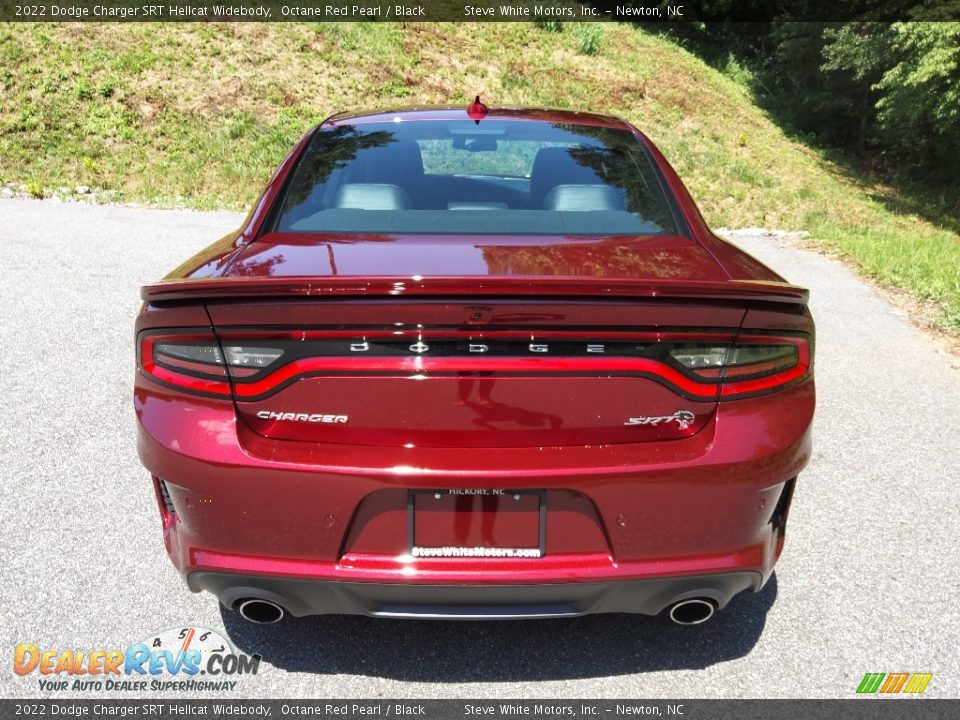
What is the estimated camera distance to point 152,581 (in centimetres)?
279

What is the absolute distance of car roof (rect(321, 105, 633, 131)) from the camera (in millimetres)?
3381

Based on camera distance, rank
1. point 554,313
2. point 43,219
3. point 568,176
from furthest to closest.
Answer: point 43,219, point 568,176, point 554,313

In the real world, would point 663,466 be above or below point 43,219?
above

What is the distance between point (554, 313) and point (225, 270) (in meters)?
0.94

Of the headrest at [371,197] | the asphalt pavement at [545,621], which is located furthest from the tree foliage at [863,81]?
the headrest at [371,197]

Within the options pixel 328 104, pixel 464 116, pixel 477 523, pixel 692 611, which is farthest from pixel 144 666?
pixel 328 104

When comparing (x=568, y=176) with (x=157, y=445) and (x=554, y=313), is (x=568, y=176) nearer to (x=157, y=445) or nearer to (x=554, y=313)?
(x=554, y=313)

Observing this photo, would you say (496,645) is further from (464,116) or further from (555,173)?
(464,116)

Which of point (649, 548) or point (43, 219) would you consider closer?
point (649, 548)

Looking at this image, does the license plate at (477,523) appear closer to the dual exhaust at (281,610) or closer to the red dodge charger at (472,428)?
the red dodge charger at (472,428)

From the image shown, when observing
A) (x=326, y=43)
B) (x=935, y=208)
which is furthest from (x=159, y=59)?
(x=935, y=208)

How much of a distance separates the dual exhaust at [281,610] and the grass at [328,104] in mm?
8117

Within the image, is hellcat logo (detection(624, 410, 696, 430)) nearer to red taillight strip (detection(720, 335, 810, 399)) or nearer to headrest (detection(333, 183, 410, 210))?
red taillight strip (detection(720, 335, 810, 399))

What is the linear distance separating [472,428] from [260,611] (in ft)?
2.79
